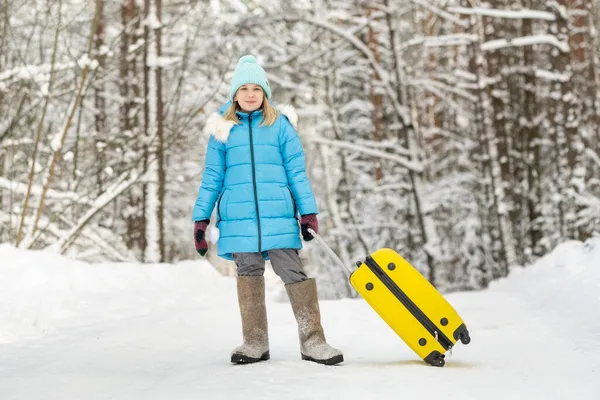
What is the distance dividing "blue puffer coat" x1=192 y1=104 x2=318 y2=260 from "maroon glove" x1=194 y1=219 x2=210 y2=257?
49 mm

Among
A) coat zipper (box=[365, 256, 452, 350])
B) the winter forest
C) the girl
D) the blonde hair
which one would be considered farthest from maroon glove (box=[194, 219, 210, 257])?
the winter forest

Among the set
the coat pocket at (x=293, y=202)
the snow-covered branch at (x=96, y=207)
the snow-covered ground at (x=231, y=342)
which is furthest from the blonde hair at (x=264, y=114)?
the snow-covered branch at (x=96, y=207)

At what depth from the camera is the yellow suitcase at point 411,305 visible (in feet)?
12.2

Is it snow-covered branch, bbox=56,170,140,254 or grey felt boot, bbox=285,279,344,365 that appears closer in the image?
grey felt boot, bbox=285,279,344,365

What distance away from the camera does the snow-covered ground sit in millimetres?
3098

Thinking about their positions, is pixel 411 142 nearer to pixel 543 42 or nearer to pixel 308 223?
pixel 543 42

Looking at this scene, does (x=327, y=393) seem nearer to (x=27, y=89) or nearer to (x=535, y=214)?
(x=27, y=89)

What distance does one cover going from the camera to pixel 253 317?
12.9 feet

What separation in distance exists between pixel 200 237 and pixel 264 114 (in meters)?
0.80

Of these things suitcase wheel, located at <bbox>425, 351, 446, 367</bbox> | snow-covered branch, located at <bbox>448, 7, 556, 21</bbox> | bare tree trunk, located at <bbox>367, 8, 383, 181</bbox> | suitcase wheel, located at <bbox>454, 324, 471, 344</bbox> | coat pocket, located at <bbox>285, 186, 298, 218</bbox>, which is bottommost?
suitcase wheel, located at <bbox>425, 351, 446, 367</bbox>

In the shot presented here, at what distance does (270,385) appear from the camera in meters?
3.17

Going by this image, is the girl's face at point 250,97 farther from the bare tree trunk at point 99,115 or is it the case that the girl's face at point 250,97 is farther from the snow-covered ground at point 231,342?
the bare tree trunk at point 99,115

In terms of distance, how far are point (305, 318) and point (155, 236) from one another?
650 cm

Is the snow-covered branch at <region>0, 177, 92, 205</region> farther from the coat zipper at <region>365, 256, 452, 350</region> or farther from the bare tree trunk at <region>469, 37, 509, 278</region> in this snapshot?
the bare tree trunk at <region>469, 37, 509, 278</region>
